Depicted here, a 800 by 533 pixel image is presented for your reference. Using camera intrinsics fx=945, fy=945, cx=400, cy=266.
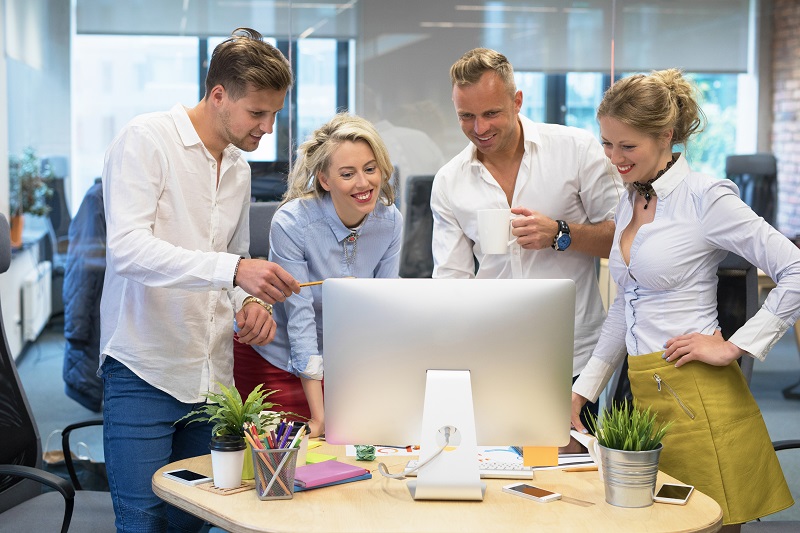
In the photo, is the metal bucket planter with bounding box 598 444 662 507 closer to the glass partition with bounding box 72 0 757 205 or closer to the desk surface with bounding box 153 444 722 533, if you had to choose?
the desk surface with bounding box 153 444 722 533

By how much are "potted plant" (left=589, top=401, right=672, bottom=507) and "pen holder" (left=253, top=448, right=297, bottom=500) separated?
2.01ft

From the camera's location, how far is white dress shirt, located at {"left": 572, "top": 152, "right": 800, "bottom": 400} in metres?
2.13

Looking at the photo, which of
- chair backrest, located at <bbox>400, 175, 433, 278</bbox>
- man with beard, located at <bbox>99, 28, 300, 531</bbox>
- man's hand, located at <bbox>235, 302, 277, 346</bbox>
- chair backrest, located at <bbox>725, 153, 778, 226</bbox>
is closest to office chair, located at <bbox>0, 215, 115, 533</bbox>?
man with beard, located at <bbox>99, 28, 300, 531</bbox>

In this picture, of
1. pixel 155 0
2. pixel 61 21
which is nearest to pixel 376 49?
pixel 155 0

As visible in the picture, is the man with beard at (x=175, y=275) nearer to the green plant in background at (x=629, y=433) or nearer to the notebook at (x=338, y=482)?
the notebook at (x=338, y=482)

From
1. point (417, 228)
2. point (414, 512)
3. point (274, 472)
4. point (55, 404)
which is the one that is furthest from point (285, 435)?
point (55, 404)

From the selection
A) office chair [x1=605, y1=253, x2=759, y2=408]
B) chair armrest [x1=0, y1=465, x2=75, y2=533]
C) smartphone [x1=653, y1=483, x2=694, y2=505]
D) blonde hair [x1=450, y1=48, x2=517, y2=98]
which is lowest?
chair armrest [x1=0, y1=465, x2=75, y2=533]

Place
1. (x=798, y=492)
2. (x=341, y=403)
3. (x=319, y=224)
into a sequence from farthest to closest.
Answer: (x=798, y=492), (x=319, y=224), (x=341, y=403)

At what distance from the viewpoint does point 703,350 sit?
2.14 metres

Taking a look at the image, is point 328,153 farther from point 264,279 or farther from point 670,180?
point 670,180

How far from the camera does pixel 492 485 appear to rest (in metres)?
1.98

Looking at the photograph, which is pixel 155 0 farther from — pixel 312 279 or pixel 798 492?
pixel 798 492

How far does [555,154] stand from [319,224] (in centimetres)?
75

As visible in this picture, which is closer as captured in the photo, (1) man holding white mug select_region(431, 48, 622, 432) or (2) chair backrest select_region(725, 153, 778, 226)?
(1) man holding white mug select_region(431, 48, 622, 432)
